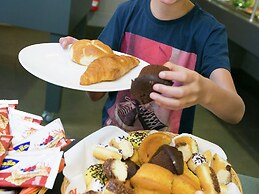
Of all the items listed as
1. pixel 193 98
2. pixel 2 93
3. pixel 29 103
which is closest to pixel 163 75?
pixel 193 98

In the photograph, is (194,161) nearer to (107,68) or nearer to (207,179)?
(207,179)

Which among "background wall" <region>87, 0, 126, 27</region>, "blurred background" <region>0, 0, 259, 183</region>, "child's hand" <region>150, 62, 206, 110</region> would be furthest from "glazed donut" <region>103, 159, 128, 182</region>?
"background wall" <region>87, 0, 126, 27</region>

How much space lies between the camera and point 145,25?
105 cm

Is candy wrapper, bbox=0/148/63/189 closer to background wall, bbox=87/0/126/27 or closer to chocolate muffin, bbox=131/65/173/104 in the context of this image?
chocolate muffin, bbox=131/65/173/104

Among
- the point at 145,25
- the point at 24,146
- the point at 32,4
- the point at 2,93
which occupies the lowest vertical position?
the point at 2,93

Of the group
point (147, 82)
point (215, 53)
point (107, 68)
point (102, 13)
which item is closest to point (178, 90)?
point (147, 82)

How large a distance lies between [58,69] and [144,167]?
355 mm

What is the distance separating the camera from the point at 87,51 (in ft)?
3.15

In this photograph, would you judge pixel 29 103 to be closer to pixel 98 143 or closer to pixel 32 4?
pixel 32 4

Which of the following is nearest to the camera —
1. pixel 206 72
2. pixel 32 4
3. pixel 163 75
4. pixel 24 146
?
pixel 163 75

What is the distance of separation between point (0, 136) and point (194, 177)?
1.20 feet

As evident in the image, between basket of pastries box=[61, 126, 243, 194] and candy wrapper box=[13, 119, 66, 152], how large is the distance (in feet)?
0.12

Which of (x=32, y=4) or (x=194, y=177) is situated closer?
(x=194, y=177)

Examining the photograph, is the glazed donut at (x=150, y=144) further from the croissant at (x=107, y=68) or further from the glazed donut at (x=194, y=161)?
the croissant at (x=107, y=68)
